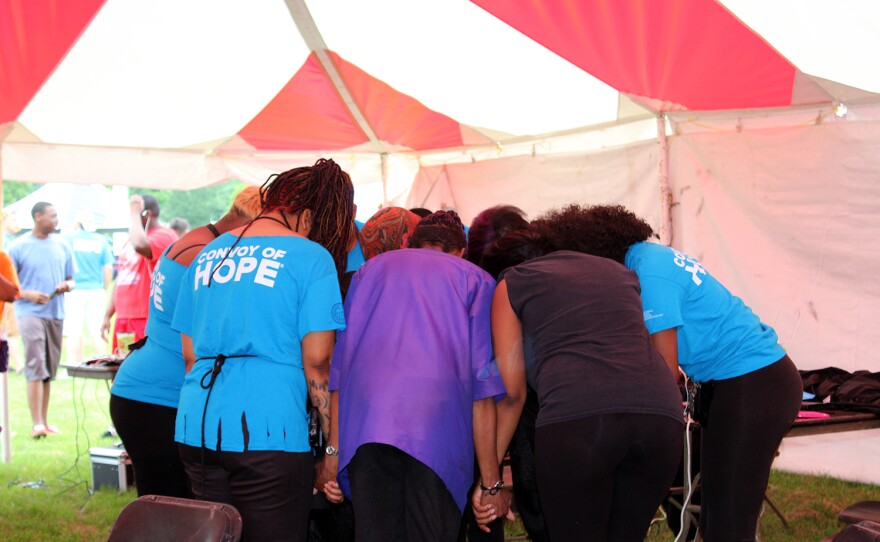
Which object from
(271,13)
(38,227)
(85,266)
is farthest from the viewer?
(85,266)

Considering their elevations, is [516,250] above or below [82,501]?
above

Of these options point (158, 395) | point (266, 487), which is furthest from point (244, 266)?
point (158, 395)

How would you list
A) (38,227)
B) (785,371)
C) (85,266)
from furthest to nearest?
1. (85,266)
2. (38,227)
3. (785,371)

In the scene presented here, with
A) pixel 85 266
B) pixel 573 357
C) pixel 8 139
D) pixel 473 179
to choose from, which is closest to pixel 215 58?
pixel 8 139

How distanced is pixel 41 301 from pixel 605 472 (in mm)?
5454

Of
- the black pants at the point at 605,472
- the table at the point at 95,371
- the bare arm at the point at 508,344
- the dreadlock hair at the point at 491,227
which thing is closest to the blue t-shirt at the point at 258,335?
the bare arm at the point at 508,344

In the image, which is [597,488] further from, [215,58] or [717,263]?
[215,58]

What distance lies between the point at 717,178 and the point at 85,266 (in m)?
8.99

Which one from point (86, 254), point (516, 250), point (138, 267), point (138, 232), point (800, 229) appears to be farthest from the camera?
point (86, 254)

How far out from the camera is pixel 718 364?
2658mm

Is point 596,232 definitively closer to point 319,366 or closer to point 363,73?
point 319,366

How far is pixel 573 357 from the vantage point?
2.20 metres

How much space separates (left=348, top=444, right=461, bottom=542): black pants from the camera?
219 cm

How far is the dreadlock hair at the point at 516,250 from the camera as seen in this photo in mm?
2607
